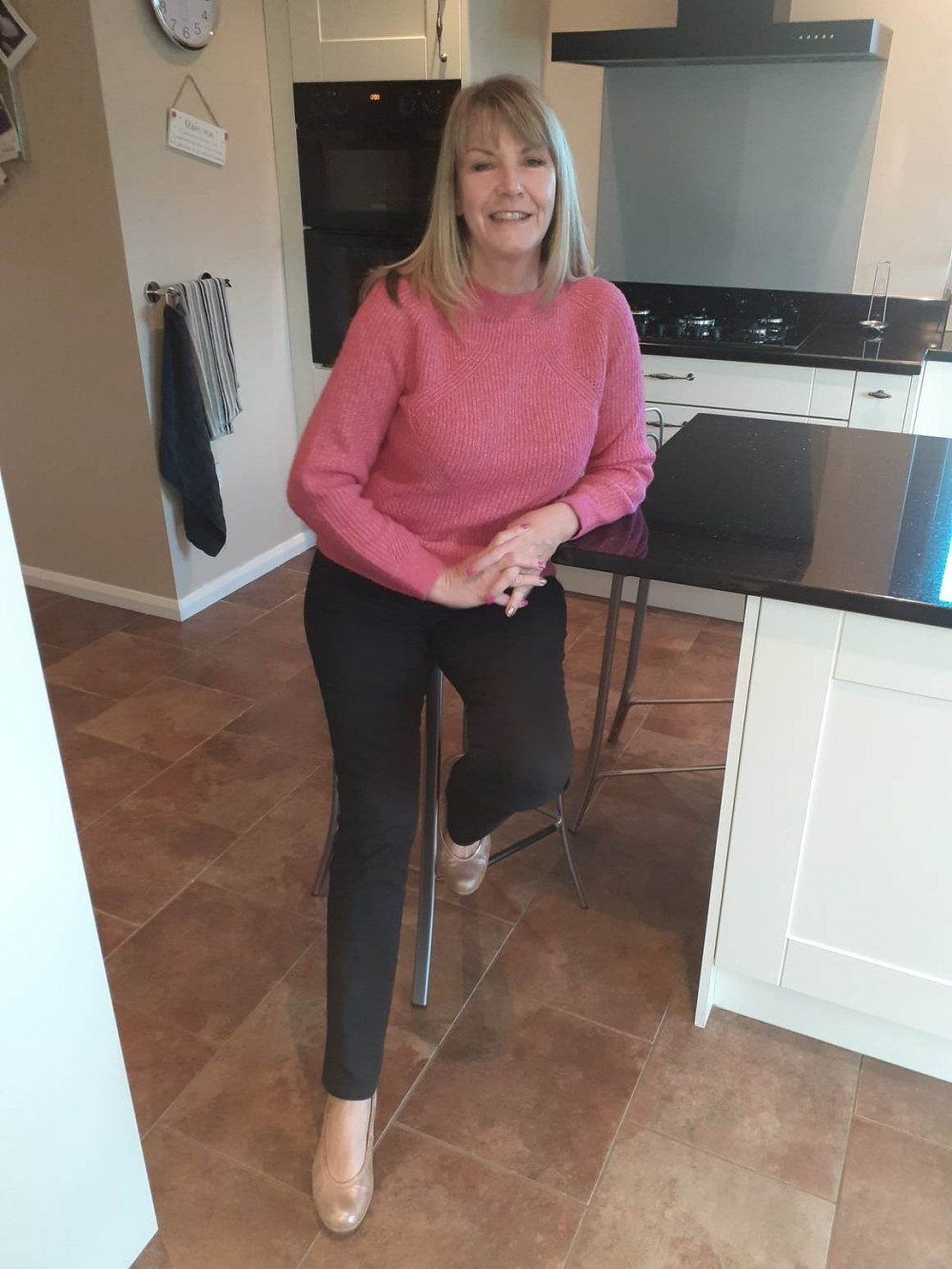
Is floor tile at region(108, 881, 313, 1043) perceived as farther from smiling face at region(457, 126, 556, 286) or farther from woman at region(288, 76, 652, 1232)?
smiling face at region(457, 126, 556, 286)

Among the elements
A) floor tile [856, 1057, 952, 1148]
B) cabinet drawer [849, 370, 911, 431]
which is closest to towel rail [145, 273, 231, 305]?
cabinet drawer [849, 370, 911, 431]

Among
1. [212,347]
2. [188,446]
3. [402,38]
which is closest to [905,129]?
[402,38]

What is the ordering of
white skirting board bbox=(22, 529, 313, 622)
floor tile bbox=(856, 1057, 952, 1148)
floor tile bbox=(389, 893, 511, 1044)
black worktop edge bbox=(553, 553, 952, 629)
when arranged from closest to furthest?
black worktop edge bbox=(553, 553, 952, 629) < floor tile bbox=(856, 1057, 952, 1148) < floor tile bbox=(389, 893, 511, 1044) < white skirting board bbox=(22, 529, 313, 622)

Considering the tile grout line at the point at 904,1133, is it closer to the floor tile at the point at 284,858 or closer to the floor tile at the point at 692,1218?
the floor tile at the point at 692,1218

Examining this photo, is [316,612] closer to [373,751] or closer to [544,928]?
[373,751]

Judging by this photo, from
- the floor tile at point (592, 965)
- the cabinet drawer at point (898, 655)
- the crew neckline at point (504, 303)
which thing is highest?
the crew neckline at point (504, 303)

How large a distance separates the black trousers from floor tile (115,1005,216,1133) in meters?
0.32

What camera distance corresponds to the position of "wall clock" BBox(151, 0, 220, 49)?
2.64 metres

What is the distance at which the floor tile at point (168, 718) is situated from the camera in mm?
2531

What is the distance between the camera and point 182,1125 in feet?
5.01

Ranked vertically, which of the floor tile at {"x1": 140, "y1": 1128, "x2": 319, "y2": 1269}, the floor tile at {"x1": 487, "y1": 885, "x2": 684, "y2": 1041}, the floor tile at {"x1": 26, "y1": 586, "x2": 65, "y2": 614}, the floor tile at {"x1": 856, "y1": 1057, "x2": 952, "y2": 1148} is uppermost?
the floor tile at {"x1": 26, "y1": 586, "x2": 65, "y2": 614}

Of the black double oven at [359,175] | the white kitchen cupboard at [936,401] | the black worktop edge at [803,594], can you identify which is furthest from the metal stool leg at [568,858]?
the black double oven at [359,175]

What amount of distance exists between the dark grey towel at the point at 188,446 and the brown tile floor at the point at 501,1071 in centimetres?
87

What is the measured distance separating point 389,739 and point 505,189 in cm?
81
